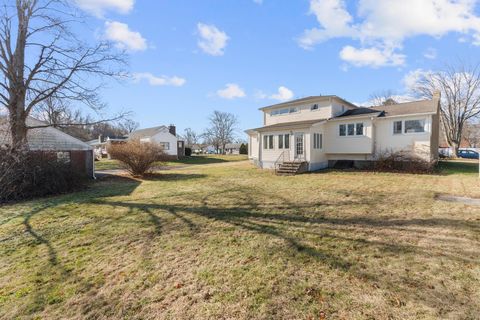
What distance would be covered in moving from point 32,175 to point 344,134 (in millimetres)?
19082

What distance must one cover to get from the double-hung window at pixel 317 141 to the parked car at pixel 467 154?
30.3m

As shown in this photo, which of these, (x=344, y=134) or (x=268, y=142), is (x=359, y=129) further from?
(x=268, y=142)

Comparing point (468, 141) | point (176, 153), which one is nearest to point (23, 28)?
point (176, 153)

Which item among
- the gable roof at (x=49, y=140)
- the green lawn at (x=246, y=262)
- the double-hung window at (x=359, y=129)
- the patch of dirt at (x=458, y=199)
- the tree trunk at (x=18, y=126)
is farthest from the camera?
the double-hung window at (x=359, y=129)

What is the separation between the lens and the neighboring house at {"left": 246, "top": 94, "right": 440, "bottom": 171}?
16672 millimetres

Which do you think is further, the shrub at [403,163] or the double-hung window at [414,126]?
the double-hung window at [414,126]

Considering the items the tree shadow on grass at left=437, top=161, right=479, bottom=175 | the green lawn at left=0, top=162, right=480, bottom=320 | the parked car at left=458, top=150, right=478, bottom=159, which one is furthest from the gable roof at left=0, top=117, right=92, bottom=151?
the parked car at left=458, top=150, right=478, bottom=159

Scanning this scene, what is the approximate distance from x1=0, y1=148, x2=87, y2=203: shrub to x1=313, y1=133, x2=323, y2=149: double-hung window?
14991 millimetres

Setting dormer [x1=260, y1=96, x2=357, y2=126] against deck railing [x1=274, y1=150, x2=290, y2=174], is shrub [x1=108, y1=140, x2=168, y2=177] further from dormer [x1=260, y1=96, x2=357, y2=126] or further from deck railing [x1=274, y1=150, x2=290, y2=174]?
dormer [x1=260, y1=96, x2=357, y2=126]

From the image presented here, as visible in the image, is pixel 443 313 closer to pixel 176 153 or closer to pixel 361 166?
pixel 361 166

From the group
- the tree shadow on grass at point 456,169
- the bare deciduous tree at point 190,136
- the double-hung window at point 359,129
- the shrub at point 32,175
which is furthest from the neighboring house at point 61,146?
the bare deciduous tree at point 190,136

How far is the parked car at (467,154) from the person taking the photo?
114ft

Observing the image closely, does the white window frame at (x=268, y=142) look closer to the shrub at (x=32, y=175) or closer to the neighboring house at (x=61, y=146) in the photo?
the neighboring house at (x=61, y=146)

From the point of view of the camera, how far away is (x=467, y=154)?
35.3 metres
